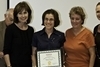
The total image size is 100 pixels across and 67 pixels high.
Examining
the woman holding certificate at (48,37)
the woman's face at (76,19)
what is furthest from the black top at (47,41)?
the woman's face at (76,19)

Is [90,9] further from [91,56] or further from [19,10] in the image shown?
[19,10]

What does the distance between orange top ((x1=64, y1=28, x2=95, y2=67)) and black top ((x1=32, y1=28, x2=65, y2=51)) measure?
0.10m

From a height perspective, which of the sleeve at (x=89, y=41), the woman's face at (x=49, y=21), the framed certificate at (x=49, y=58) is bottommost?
the framed certificate at (x=49, y=58)

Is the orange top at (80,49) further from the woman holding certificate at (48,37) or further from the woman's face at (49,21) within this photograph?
the woman's face at (49,21)

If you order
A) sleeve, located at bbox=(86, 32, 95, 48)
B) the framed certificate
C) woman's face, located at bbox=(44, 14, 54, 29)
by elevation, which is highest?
woman's face, located at bbox=(44, 14, 54, 29)

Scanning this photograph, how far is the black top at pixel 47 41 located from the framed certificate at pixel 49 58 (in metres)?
0.05

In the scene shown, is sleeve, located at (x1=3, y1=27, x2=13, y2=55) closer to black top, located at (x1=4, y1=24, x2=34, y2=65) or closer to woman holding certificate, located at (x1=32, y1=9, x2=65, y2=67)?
black top, located at (x1=4, y1=24, x2=34, y2=65)

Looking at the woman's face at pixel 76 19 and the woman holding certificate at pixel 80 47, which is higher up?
the woman's face at pixel 76 19

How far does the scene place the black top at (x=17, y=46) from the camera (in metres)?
2.01

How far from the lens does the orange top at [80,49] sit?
6.64 feet

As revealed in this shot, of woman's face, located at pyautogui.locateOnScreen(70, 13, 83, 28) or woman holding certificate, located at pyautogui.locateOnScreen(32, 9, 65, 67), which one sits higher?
woman's face, located at pyautogui.locateOnScreen(70, 13, 83, 28)

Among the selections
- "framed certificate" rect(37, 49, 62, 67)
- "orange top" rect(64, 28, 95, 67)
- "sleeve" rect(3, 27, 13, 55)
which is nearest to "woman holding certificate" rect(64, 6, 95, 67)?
"orange top" rect(64, 28, 95, 67)

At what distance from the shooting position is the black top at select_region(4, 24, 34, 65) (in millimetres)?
2012

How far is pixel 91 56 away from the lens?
204cm
